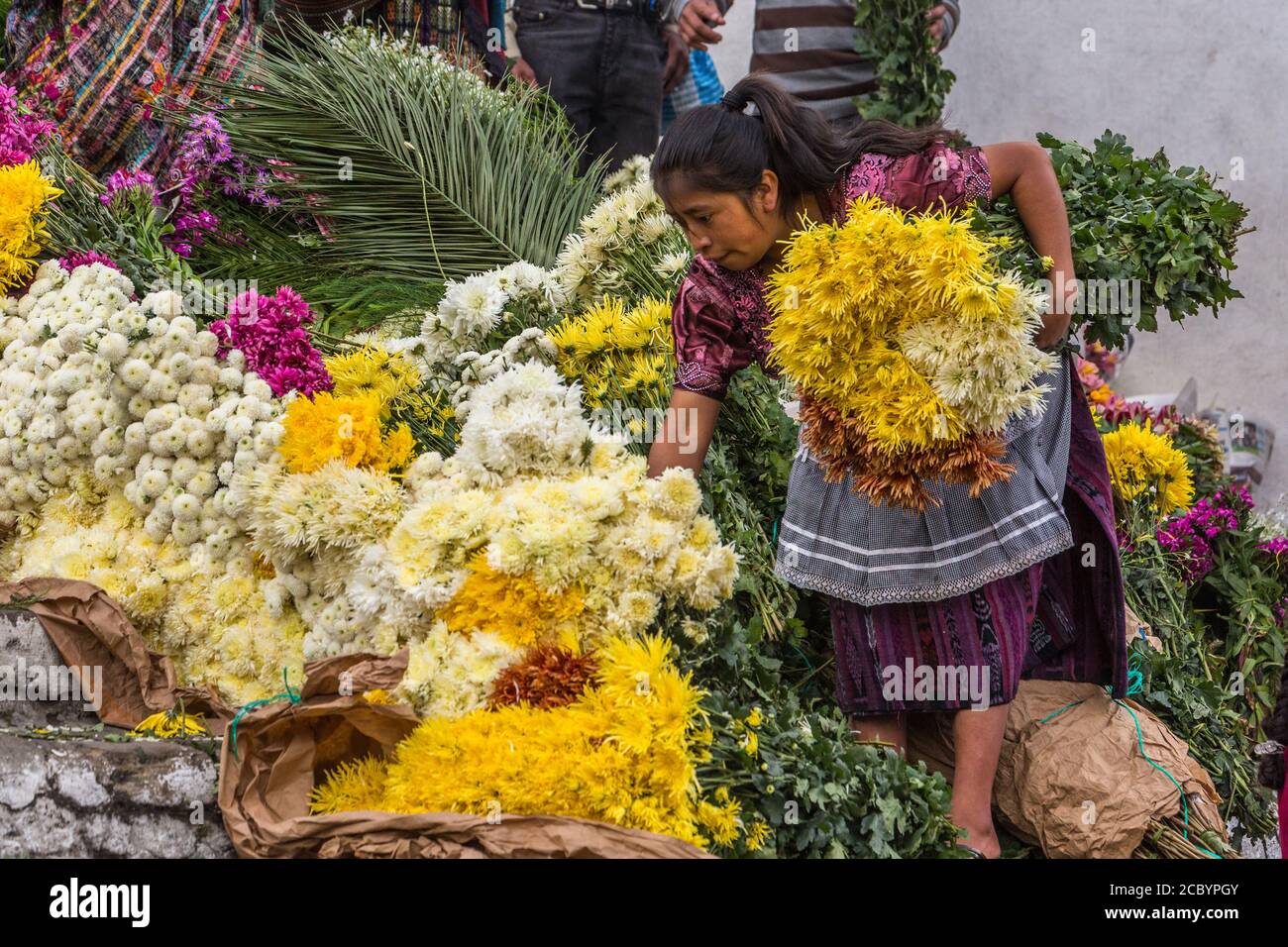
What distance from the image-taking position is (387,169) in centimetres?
308

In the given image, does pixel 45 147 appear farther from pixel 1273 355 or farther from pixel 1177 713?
pixel 1273 355

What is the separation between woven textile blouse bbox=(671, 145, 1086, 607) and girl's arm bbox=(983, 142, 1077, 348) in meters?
0.04

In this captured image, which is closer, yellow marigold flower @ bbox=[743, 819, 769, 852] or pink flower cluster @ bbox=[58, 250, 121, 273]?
yellow marigold flower @ bbox=[743, 819, 769, 852]

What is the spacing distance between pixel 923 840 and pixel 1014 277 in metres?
0.88

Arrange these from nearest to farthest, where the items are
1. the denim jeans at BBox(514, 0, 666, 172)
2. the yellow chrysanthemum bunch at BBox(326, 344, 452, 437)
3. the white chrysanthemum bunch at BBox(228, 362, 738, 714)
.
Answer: the white chrysanthemum bunch at BBox(228, 362, 738, 714)
the yellow chrysanthemum bunch at BBox(326, 344, 452, 437)
the denim jeans at BBox(514, 0, 666, 172)

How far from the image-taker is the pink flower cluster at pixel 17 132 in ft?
8.86

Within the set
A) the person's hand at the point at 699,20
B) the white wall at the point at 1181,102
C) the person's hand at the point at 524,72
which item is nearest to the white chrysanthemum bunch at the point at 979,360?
the person's hand at the point at 699,20

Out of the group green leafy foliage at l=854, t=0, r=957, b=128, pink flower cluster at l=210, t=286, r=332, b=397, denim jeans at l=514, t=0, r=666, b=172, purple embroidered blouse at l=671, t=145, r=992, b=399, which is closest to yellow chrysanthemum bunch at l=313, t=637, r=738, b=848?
purple embroidered blouse at l=671, t=145, r=992, b=399

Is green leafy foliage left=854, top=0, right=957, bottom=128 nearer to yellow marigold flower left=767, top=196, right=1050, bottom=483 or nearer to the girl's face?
the girl's face

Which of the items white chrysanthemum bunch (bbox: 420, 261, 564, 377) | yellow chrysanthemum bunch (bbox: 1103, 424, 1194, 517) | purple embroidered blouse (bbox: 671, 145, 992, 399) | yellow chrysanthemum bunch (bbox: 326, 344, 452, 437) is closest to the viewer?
purple embroidered blouse (bbox: 671, 145, 992, 399)

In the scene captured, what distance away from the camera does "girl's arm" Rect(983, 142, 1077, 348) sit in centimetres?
211

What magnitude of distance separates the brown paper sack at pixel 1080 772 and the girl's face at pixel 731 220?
934 millimetres
